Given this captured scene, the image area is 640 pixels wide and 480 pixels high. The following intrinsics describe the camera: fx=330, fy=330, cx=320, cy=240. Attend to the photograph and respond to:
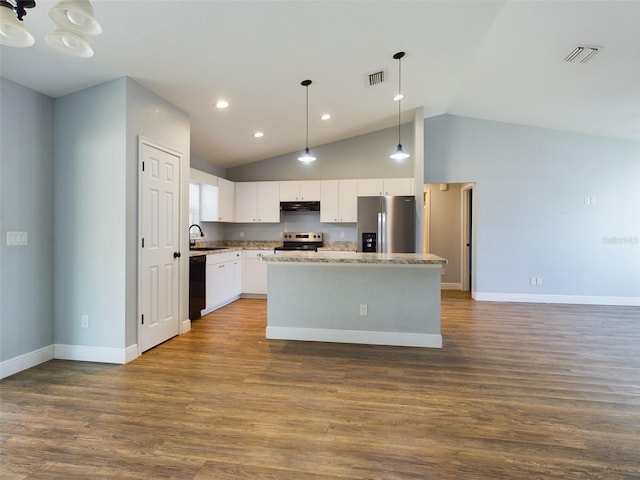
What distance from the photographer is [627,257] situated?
18.0 feet

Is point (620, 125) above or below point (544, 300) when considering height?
above

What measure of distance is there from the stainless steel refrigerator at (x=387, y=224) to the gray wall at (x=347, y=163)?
3.16 ft

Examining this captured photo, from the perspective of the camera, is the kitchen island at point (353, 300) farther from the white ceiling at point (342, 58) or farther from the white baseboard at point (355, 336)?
the white ceiling at point (342, 58)

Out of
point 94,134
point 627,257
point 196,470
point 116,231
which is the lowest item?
point 196,470

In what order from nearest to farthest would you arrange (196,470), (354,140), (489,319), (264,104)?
(196,470) < (264,104) < (489,319) < (354,140)

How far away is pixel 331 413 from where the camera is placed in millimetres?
2178

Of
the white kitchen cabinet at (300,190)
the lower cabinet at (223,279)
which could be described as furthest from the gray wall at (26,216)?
the white kitchen cabinet at (300,190)

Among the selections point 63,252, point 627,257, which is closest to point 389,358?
point 63,252

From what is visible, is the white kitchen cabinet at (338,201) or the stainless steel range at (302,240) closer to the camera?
the white kitchen cabinet at (338,201)

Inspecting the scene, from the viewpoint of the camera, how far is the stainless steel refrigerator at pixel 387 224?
5297mm

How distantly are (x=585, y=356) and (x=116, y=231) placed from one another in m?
4.59

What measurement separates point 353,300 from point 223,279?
2.50 metres

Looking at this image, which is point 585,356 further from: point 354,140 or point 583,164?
point 354,140

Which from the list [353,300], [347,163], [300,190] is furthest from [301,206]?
[353,300]
